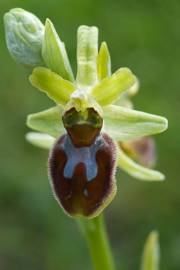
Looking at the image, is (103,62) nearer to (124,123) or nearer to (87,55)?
(87,55)

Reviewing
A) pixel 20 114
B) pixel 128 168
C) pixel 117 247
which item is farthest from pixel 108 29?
pixel 128 168

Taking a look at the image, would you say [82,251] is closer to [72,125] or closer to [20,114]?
[20,114]

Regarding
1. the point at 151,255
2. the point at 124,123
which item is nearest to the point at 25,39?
the point at 124,123

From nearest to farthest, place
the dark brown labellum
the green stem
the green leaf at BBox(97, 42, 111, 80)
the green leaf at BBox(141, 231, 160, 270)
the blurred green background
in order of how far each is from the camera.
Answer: the dark brown labellum
the green leaf at BBox(97, 42, 111, 80)
the green stem
the green leaf at BBox(141, 231, 160, 270)
the blurred green background

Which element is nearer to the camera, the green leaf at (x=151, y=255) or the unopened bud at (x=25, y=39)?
the unopened bud at (x=25, y=39)

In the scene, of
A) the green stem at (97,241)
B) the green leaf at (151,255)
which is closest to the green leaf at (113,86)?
the green stem at (97,241)

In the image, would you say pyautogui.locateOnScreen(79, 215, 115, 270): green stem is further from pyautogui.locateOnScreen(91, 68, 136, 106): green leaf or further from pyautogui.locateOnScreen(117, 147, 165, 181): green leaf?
pyautogui.locateOnScreen(91, 68, 136, 106): green leaf

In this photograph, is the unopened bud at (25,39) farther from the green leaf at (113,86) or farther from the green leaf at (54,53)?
the green leaf at (113,86)

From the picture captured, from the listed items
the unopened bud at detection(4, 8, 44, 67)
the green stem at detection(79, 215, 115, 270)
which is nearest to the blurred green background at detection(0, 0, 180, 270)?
the green stem at detection(79, 215, 115, 270)
